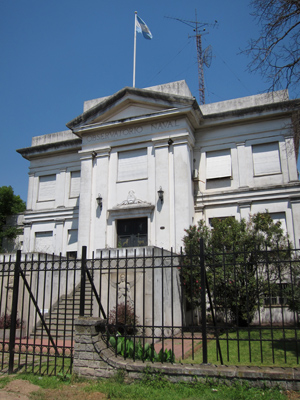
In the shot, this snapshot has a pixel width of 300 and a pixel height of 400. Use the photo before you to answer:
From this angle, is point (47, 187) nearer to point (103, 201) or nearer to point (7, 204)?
point (103, 201)

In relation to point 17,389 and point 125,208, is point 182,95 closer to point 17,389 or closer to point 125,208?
point 125,208

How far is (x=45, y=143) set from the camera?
75.7 feet

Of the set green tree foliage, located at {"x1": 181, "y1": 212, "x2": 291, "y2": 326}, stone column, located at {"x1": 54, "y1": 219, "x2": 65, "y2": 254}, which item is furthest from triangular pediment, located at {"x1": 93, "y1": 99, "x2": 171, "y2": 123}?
green tree foliage, located at {"x1": 181, "y1": 212, "x2": 291, "y2": 326}

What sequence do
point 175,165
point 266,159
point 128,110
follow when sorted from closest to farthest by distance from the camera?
point 175,165
point 266,159
point 128,110

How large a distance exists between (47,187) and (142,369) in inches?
714

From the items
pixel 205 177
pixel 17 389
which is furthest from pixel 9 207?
pixel 17 389

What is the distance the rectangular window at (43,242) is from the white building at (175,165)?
13.3ft

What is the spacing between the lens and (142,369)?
5.86 m

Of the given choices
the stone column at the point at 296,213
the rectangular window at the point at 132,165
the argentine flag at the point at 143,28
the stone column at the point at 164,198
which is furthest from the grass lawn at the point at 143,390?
the argentine flag at the point at 143,28

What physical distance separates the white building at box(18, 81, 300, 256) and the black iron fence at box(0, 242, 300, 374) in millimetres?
4065

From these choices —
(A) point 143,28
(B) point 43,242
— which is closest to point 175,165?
(A) point 143,28

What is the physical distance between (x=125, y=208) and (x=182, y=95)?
248 inches

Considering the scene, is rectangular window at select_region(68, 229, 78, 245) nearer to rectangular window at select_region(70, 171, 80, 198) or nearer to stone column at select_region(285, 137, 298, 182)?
rectangular window at select_region(70, 171, 80, 198)

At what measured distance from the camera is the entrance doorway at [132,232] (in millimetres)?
17359
